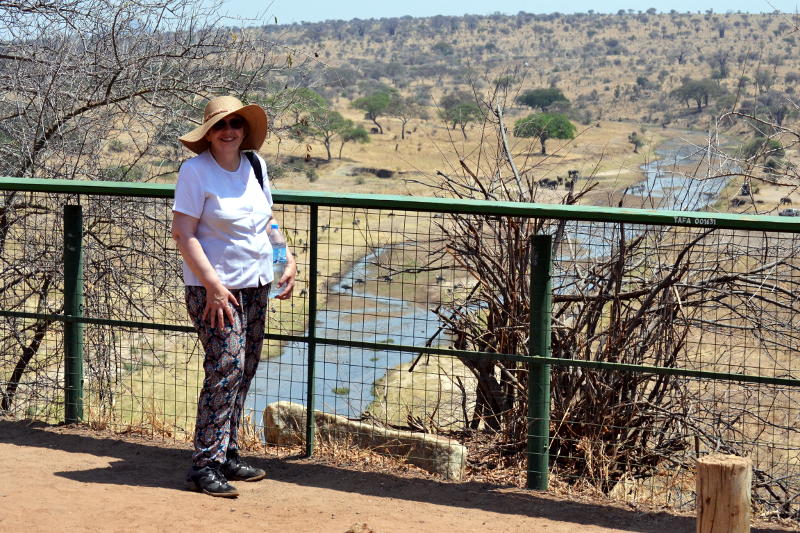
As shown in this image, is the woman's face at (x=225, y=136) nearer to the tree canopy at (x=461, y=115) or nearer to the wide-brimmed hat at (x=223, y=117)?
the wide-brimmed hat at (x=223, y=117)

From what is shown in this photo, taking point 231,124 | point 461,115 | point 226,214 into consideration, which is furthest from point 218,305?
point 461,115

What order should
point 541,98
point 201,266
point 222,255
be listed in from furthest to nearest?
point 541,98, point 222,255, point 201,266

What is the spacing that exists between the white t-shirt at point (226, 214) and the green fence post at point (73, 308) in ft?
4.47

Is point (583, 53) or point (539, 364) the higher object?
point (583, 53)

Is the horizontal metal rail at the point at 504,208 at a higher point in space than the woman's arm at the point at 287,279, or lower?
higher

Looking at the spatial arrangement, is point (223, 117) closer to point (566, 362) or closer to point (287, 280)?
point (287, 280)

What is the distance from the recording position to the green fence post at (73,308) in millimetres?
6164

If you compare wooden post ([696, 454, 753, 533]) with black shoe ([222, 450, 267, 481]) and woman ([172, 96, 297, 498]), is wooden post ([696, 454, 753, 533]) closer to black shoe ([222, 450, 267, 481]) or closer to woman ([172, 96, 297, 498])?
woman ([172, 96, 297, 498])

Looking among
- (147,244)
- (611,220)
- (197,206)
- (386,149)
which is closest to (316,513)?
(197,206)

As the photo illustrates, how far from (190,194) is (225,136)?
1.08 feet

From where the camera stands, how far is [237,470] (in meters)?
5.52

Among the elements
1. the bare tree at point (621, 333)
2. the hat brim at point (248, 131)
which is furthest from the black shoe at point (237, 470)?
the bare tree at point (621, 333)

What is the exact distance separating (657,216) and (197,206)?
2106 millimetres

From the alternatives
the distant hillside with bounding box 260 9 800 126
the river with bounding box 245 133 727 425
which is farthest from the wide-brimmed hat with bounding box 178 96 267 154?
the distant hillside with bounding box 260 9 800 126
